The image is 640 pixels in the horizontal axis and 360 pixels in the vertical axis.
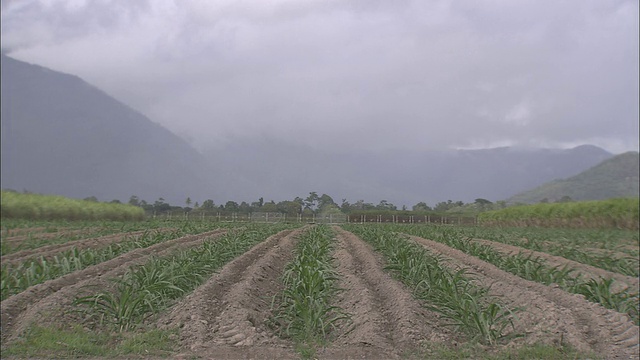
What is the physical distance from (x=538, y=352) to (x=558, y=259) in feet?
24.6

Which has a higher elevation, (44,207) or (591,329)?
(44,207)

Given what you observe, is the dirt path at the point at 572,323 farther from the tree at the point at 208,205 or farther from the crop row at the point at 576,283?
the tree at the point at 208,205

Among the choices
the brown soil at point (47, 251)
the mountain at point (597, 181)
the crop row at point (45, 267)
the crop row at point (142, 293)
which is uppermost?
the mountain at point (597, 181)

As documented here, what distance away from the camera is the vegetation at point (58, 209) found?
3.63 metres

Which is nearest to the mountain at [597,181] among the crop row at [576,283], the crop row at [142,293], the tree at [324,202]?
the crop row at [576,283]

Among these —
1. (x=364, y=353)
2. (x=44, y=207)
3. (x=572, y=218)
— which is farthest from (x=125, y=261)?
(x=572, y=218)

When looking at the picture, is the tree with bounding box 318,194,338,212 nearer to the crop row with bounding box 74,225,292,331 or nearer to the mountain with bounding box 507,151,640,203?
the crop row with bounding box 74,225,292,331

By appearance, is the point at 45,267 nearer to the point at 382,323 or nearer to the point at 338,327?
the point at 338,327

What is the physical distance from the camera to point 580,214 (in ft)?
109

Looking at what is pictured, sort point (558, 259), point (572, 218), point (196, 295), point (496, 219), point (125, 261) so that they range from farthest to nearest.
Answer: point (496, 219) → point (572, 218) → point (558, 259) → point (125, 261) → point (196, 295)

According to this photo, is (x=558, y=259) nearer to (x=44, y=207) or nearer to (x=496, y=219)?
(x=44, y=207)

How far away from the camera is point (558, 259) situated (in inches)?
413

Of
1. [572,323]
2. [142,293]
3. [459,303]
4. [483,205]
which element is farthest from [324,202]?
[483,205]

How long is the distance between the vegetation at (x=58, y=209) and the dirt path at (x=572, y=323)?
4917 millimetres
